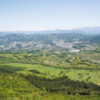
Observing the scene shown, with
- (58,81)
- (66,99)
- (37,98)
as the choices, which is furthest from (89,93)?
(37,98)

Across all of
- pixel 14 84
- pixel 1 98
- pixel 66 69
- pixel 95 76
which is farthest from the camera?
pixel 66 69

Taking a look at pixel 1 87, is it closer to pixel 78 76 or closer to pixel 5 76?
pixel 5 76

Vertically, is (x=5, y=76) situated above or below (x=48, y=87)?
above

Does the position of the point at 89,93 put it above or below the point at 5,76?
below

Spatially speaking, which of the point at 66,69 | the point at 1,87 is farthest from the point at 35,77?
the point at 66,69

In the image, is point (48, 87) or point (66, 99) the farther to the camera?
point (48, 87)

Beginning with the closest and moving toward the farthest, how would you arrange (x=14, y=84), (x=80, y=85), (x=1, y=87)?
1. (x=1, y=87)
2. (x=14, y=84)
3. (x=80, y=85)

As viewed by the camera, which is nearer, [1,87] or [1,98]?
[1,98]

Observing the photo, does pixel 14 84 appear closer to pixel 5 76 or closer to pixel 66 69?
pixel 5 76

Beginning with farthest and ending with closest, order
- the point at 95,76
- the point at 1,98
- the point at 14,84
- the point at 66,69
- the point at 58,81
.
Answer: the point at 66,69
the point at 95,76
the point at 58,81
the point at 14,84
the point at 1,98
